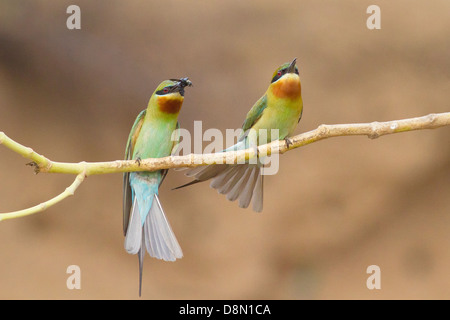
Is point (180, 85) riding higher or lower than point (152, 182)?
higher

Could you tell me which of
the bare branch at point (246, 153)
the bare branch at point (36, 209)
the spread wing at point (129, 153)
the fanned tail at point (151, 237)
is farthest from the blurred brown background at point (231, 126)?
the bare branch at point (36, 209)

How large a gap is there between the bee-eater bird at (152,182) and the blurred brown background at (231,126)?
4.08ft

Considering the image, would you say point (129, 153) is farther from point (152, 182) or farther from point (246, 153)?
point (246, 153)

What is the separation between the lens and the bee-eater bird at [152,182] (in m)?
1.38

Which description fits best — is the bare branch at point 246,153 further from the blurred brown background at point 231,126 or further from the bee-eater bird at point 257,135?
the blurred brown background at point 231,126

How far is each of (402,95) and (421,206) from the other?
0.64 metres

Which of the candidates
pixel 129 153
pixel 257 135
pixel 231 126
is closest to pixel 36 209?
pixel 129 153

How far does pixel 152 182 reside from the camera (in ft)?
5.28

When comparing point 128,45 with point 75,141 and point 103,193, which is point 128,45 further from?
point 103,193

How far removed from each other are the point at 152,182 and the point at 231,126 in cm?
127

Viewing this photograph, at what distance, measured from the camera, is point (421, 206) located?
298 centimetres

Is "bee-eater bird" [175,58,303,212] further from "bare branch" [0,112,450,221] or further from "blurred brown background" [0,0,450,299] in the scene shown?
"blurred brown background" [0,0,450,299]

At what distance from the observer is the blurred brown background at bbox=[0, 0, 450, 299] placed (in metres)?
2.80

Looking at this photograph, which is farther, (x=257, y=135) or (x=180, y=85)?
(x=257, y=135)
